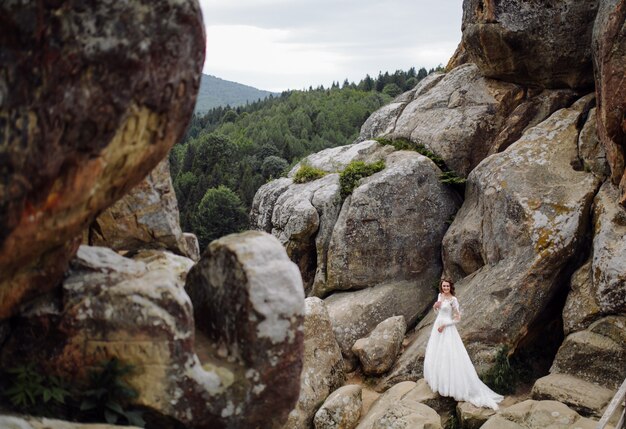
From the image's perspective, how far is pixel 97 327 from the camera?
7625 millimetres

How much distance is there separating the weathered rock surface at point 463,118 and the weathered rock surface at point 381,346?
5855 millimetres

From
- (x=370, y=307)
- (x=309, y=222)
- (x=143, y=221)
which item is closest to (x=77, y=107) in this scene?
(x=143, y=221)

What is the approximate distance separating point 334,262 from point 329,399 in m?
6.19

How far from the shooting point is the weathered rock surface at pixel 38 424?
684 cm

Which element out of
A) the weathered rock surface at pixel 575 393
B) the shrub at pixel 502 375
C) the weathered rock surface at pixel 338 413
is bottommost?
the weathered rock surface at pixel 338 413

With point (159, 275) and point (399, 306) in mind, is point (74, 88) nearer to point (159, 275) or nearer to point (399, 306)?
point (159, 275)

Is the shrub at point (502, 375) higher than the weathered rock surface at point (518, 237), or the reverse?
the weathered rock surface at point (518, 237)

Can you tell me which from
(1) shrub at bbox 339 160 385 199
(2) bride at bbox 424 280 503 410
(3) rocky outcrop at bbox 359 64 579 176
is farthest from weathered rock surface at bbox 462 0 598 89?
(2) bride at bbox 424 280 503 410

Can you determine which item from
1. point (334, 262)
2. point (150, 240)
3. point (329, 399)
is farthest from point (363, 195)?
point (150, 240)

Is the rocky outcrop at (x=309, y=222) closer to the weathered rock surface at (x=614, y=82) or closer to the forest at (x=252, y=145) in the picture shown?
the weathered rock surface at (x=614, y=82)

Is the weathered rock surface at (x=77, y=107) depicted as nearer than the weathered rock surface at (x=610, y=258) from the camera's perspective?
Yes

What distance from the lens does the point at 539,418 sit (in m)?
14.4

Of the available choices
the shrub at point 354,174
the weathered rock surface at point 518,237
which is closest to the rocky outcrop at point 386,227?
the shrub at point 354,174

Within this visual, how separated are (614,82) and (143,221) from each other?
40.4 feet
